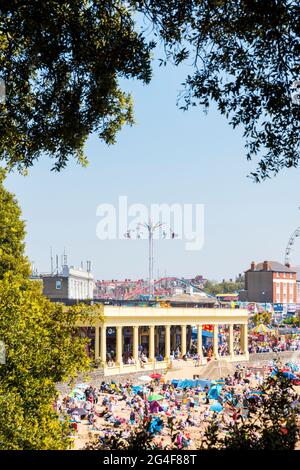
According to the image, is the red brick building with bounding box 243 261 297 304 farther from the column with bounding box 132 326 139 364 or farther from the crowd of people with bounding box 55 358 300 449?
the crowd of people with bounding box 55 358 300 449

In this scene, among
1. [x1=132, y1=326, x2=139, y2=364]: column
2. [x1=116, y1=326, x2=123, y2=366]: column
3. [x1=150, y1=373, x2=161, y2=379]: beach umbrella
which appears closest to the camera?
[x1=150, y1=373, x2=161, y2=379]: beach umbrella

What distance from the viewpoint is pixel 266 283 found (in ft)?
435

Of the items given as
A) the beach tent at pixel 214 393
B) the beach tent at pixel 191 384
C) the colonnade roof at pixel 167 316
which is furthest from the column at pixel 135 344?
the beach tent at pixel 214 393

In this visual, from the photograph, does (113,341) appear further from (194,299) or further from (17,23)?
(17,23)

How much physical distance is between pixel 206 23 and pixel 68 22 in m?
1.76

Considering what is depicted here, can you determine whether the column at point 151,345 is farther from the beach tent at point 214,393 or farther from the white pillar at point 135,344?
the beach tent at point 214,393

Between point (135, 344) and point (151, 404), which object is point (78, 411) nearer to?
point (151, 404)

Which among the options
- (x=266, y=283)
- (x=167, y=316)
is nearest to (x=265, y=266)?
(x=266, y=283)

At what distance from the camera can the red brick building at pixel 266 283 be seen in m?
131

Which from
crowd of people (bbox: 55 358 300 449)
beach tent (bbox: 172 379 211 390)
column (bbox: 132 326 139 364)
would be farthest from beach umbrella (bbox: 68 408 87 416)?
column (bbox: 132 326 139 364)

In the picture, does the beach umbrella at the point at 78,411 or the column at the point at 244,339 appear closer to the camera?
the beach umbrella at the point at 78,411

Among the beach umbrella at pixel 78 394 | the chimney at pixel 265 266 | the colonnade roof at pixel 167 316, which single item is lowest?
the beach umbrella at pixel 78 394

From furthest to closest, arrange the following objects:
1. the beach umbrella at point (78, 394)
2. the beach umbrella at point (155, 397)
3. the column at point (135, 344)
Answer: the column at point (135, 344) → the beach umbrella at point (155, 397) → the beach umbrella at point (78, 394)

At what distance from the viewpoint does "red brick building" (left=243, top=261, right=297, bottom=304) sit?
5157 inches
